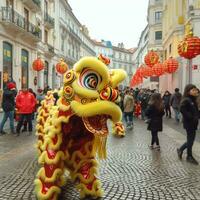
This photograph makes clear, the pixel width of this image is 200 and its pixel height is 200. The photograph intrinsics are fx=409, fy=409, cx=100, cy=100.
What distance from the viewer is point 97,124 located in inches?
201

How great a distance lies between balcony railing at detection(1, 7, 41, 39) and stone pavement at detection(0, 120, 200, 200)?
612 inches

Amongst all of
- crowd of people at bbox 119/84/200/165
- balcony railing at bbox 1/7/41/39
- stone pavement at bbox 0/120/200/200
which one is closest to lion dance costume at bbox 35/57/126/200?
stone pavement at bbox 0/120/200/200

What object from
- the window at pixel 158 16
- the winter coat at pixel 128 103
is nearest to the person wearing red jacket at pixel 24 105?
the winter coat at pixel 128 103

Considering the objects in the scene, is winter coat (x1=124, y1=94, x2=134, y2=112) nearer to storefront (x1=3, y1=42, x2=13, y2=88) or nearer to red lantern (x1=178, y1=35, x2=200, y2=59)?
red lantern (x1=178, y1=35, x2=200, y2=59)

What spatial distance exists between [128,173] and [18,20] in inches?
882

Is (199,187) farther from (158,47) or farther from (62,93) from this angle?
(158,47)

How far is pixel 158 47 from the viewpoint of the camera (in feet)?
201

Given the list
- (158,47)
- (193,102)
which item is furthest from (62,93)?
(158,47)

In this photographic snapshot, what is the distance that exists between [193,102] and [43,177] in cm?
455

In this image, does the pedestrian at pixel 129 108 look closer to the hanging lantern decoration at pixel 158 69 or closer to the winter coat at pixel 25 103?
the winter coat at pixel 25 103

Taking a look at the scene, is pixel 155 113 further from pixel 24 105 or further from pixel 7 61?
pixel 7 61

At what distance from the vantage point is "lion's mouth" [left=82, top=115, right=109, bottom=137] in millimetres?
5016

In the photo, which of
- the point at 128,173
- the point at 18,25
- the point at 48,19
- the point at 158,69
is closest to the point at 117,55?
the point at 48,19

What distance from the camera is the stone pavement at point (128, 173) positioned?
233 inches
